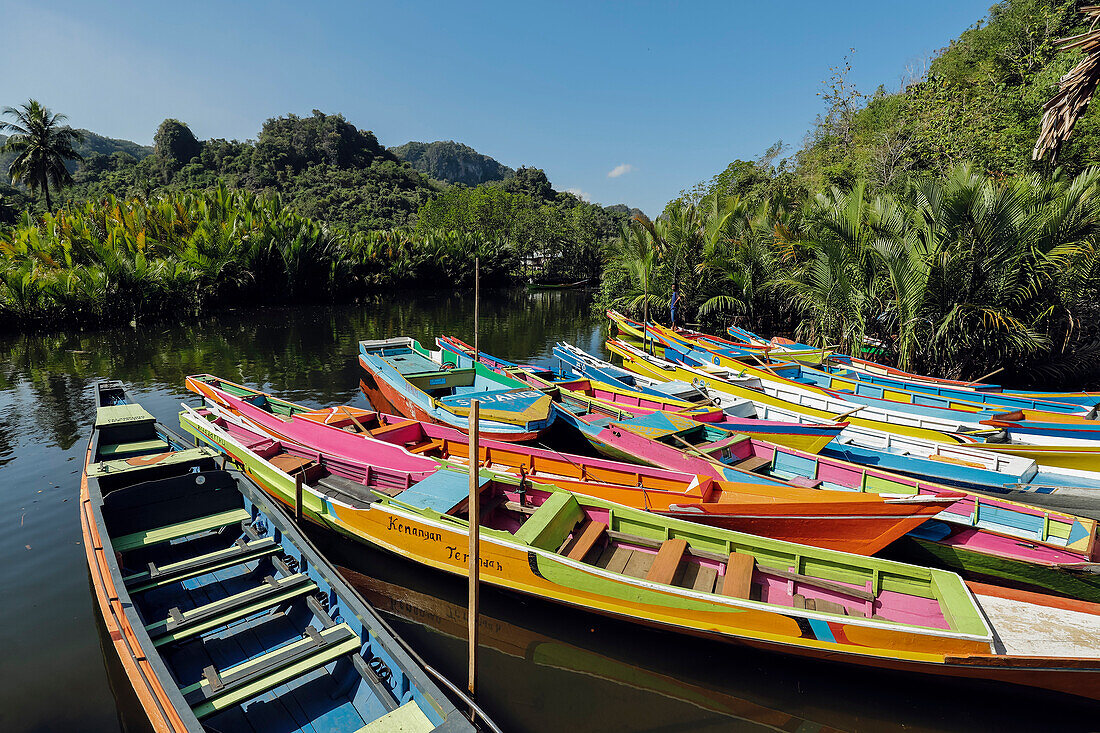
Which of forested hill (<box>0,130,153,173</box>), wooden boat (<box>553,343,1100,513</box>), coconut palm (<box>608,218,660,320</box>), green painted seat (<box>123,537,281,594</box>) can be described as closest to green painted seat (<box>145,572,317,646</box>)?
green painted seat (<box>123,537,281,594</box>)

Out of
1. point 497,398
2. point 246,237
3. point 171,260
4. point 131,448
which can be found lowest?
point 131,448

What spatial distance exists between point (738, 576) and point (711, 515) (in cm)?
92

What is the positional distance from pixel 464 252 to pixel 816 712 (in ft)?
173

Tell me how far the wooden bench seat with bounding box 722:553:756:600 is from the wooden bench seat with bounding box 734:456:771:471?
2950 mm

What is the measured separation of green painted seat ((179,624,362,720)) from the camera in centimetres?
435

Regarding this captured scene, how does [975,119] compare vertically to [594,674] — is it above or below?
above

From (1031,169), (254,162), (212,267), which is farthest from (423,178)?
(1031,169)

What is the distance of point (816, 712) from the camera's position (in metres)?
5.70

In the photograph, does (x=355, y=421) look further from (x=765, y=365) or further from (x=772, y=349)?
(x=772, y=349)

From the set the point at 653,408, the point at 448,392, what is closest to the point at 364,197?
the point at 448,392

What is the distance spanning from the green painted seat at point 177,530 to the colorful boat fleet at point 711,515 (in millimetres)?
83

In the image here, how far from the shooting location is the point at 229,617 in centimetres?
529

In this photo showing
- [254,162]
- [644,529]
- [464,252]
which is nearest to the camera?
[644,529]

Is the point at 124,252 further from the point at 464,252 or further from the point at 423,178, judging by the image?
the point at 423,178
